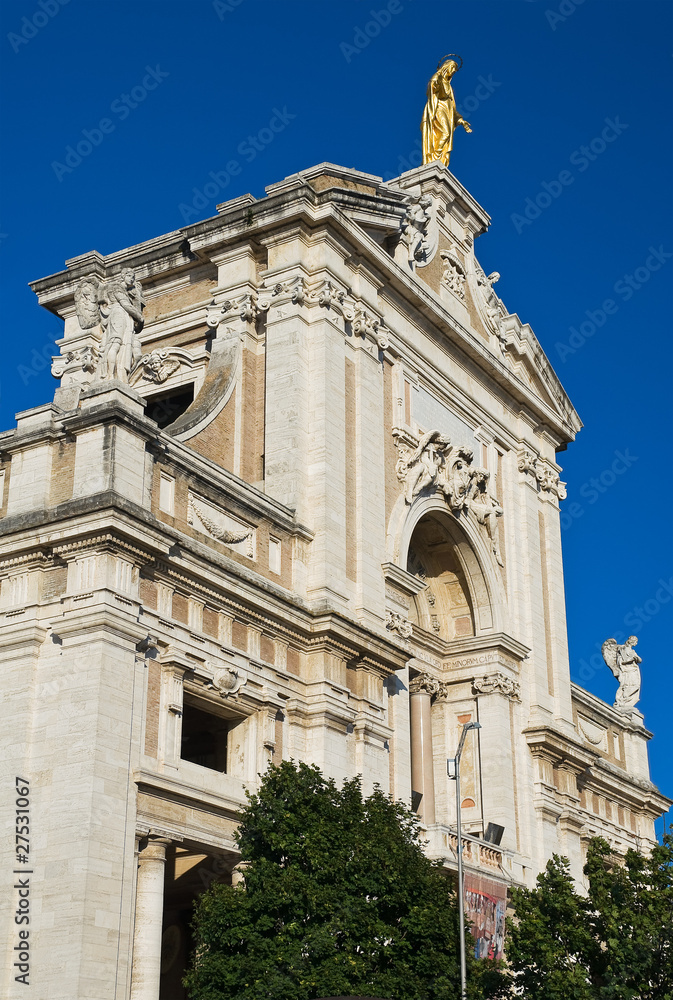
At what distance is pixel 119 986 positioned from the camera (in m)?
19.6

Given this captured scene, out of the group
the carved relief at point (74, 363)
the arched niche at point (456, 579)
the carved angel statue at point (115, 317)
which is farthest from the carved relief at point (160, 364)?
the arched niche at point (456, 579)

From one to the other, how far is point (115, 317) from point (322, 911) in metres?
10.5

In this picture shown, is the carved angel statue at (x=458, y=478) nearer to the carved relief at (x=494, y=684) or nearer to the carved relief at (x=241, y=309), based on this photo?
the carved relief at (x=494, y=684)

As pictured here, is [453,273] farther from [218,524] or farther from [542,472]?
[218,524]

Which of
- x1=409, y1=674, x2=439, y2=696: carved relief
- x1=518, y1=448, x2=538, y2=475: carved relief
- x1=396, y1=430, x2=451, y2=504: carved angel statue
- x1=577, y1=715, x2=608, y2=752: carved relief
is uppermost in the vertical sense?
x1=518, y1=448, x2=538, y2=475: carved relief

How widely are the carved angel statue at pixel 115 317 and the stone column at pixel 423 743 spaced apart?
12.5m

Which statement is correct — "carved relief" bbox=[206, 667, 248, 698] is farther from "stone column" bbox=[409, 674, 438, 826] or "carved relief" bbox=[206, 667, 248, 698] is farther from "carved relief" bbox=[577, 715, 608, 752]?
"carved relief" bbox=[577, 715, 608, 752]

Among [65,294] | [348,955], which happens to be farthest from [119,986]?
[65,294]

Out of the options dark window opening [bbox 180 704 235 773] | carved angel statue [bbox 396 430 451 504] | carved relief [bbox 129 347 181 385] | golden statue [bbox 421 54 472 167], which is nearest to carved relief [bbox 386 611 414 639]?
carved angel statue [bbox 396 430 451 504]

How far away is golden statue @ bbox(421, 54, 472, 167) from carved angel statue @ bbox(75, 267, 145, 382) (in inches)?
616

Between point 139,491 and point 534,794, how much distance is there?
15640mm

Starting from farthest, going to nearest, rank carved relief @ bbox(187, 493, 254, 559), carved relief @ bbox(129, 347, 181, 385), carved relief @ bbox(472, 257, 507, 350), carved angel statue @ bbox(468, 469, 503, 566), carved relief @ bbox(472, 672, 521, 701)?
carved relief @ bbox(472, 257, 507, 350) < carved angel statue @ bbox(468, 469, 503, 566) < carved relief @ bbox(472, 672, 521, 701) < carved relief @ bbox(129, 347, 181, 385) < carved relief @ bbox(187, 493, 254, 559)

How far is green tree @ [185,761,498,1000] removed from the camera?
754 inches

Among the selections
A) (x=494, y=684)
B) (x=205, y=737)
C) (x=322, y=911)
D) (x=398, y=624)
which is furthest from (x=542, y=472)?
(x=322, y=911)
